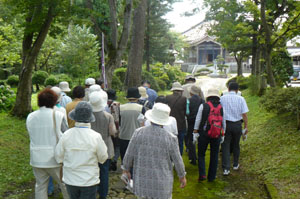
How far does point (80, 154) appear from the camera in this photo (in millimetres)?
3486

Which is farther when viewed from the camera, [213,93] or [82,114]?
[213,93]

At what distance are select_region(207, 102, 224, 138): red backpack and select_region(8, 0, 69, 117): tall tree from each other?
5.72 meters

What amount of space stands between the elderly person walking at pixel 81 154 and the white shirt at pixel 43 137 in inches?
21.3

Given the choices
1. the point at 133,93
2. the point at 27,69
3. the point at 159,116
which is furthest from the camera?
the point at 27,69

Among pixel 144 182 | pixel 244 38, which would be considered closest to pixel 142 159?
pixel 144 182

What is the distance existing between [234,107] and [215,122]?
0.86 metres

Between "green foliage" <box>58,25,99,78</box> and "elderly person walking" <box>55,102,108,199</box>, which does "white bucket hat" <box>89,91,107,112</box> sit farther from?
"green foliage" <box>58,25,99,78</box>

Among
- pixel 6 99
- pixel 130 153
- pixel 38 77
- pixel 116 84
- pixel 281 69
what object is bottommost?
pixel 6 99

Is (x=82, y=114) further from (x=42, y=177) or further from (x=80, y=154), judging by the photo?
(x=42, y=177)

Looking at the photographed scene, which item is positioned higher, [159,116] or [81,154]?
[159,116]

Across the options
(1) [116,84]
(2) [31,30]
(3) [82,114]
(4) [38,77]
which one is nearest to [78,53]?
(4) [38,77]

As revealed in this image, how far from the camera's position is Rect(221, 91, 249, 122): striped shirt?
6.34 metres

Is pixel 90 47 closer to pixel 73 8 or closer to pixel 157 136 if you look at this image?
pixel 73 8

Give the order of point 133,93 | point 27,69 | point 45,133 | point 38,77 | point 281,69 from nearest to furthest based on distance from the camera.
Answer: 1. point 45,133
2. point 133,93
3. point 27,69
4. point 281,69
5. point 38,77
